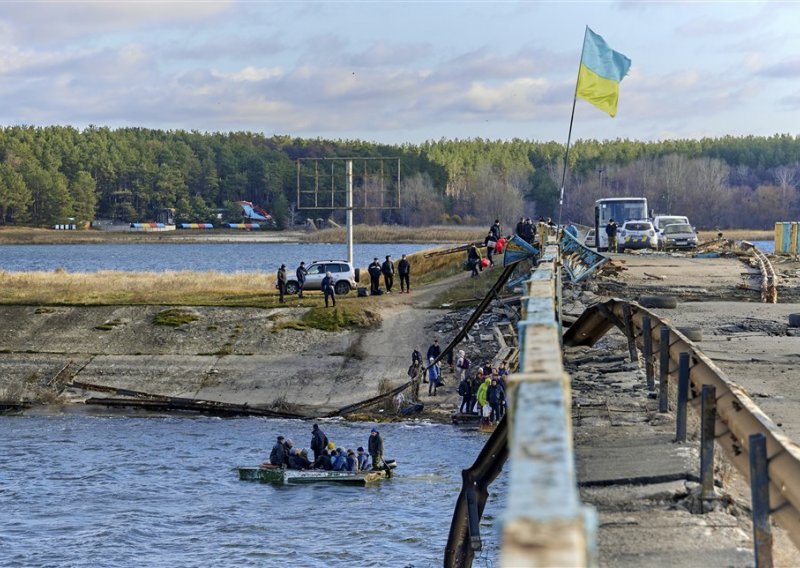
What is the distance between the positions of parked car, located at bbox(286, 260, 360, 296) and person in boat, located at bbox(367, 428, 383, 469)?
22.4 m

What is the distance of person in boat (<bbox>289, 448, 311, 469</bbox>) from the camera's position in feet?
99.0

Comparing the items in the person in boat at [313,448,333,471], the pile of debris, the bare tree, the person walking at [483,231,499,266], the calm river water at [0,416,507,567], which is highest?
the bare tree

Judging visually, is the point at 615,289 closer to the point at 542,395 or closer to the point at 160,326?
the point at 160,326

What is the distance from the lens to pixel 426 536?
24859mm

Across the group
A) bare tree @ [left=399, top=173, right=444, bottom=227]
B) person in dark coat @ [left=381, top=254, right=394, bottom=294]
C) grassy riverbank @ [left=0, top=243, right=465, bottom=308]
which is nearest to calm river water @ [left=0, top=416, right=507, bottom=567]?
grassy riverbank @ [left=0, top=243, right=465, bottom=308]

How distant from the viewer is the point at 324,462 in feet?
99.3

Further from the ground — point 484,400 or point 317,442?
point 484,400

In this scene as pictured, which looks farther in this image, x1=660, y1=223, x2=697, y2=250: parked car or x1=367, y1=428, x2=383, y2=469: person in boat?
x1=660, y1=223, x2=697, y2=250: parked car

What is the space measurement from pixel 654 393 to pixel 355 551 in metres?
9.39

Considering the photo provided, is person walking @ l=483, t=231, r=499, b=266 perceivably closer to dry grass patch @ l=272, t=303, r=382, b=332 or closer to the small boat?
dry grass patch @ l=272, t=303, r=382, b=332

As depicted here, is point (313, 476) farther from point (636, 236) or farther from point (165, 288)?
point (636, 236)

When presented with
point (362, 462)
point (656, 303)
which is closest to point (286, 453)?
point (362, 462)

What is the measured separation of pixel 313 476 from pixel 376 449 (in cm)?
171

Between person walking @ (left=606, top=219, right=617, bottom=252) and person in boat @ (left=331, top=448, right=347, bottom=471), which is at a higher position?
person walking @ (left=606, top=219, right=617, bottom=252)
